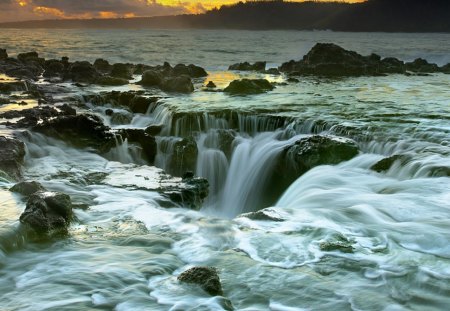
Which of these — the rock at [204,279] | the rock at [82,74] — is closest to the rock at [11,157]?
the rock at [204,279]

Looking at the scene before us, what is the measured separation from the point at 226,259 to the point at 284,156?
5.94 m

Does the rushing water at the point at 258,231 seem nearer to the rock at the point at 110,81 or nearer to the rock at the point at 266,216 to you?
the rock at the point at 266,216

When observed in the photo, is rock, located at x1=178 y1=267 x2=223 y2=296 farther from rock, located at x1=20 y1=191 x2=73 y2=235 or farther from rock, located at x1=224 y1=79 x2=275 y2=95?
rock, located at x1=224 y1=79 x2=275 y2=95

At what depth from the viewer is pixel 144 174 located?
10.6 m

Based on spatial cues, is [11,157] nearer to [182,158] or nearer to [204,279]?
[182,158]

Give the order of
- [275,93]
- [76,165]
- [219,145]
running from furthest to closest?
[275,93] → [219,145] → [76,165]

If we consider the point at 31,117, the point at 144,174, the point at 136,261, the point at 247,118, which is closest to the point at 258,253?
the point at 136,261

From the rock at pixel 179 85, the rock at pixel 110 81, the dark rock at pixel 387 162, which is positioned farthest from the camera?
the rock at pixel 110 81

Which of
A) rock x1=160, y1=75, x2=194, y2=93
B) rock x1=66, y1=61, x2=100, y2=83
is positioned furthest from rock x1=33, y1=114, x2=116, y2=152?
rock x1=66, y1=61, x2=100, y2=83

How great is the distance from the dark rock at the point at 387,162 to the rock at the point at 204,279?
5.97m

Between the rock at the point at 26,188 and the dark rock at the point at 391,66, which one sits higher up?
the dark rock at the point at 391,66

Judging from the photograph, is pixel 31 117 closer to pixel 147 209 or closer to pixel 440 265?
pixel 147 209

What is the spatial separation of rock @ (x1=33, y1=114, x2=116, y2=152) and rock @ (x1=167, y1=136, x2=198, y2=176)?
1664mm

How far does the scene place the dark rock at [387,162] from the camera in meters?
10.3
